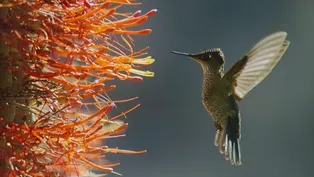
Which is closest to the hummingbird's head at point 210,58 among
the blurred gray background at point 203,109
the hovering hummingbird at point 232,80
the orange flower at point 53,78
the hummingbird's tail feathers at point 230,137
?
the hovering hummingbird at point 232,80

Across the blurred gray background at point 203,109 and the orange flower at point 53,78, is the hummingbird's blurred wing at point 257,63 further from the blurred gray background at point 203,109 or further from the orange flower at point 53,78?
the blurred gray background at point 203,109

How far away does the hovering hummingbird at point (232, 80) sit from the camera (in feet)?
5.43

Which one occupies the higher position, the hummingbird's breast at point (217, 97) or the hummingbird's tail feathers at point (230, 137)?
the hummingbird's breast at point (217, 97)

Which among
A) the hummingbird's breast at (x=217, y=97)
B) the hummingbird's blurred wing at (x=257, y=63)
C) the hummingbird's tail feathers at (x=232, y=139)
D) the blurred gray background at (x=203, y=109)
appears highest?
the hummingbird's blurred wing at (x=257, y=63)

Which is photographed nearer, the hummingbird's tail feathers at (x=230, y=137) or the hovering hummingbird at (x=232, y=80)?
the hovering hummingbird at (x=232, y=80)

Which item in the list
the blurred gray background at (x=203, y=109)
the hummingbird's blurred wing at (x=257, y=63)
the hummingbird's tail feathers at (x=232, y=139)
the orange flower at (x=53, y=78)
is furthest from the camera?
the blurred gray background at (x=203, y=109)

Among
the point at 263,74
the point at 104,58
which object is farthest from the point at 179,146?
the point at 104,58

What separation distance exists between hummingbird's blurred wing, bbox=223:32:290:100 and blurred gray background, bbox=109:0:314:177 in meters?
2.82

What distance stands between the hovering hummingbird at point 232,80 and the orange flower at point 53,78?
15.2 inches

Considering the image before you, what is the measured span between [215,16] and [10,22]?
421 cm

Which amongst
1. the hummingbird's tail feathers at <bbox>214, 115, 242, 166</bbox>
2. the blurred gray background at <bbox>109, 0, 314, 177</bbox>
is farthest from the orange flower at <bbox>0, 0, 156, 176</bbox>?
the blurred gray background at <bbox>109, 0, 314, 177</bbox>

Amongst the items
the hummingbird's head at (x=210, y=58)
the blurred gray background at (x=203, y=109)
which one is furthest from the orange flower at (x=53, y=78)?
the blurred gray background at (x=203, y=109)

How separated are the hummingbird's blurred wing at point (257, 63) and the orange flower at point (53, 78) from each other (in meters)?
0.40

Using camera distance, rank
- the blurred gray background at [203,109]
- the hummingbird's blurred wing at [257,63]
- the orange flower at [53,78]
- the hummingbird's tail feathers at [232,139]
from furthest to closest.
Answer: the blurred gray background at [203,109] → the hummingbird's tail feathers at [232,139] → the hummingbird's blurred wing at [257,63] → the orange flower at [53,78]
